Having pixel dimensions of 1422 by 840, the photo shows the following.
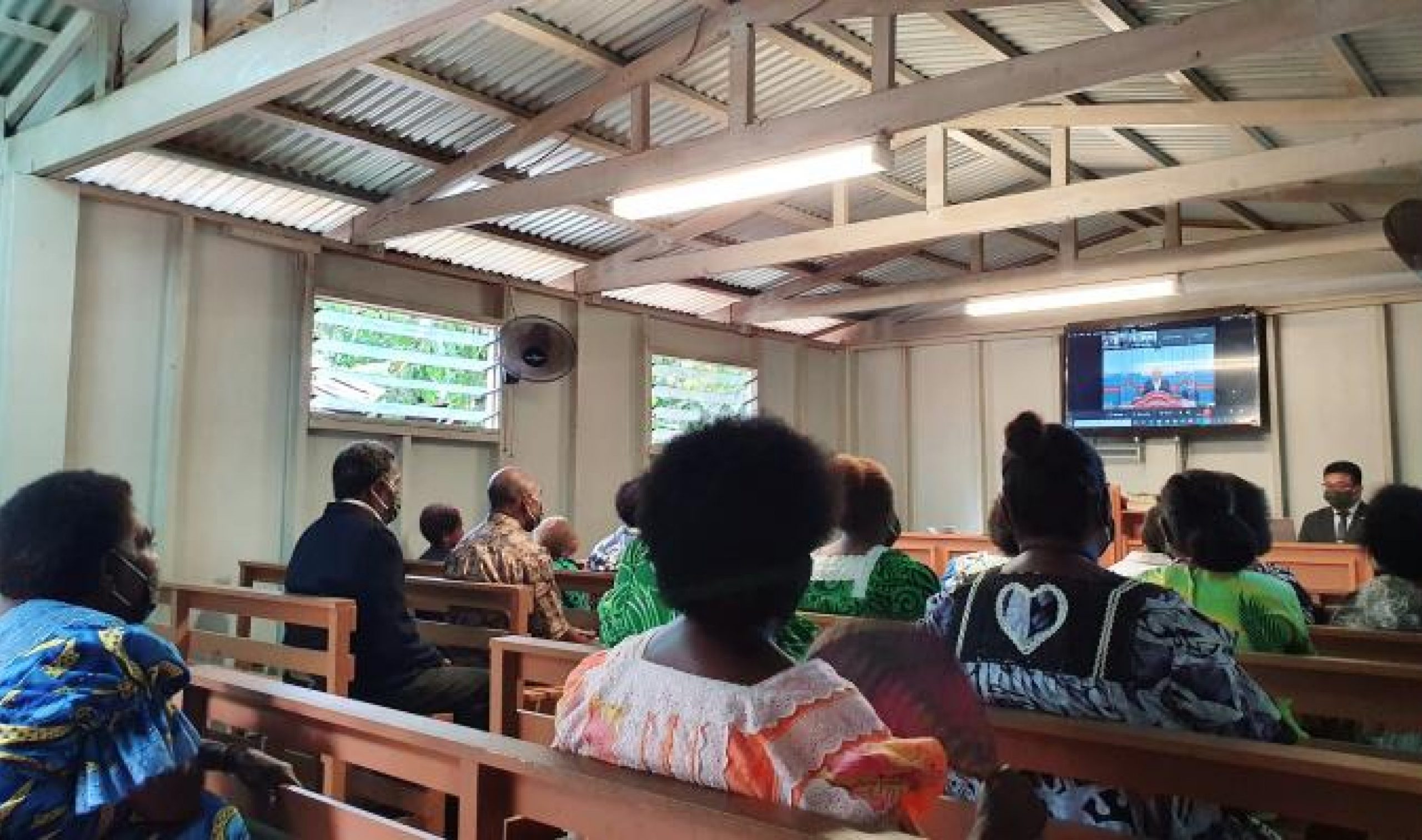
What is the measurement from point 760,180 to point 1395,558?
263cm

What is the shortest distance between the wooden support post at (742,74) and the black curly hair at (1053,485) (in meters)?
2.68

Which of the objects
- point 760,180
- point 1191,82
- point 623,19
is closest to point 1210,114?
point 1191,82

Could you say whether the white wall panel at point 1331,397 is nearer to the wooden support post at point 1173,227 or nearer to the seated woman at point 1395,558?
the wooden support post at point 1173,227

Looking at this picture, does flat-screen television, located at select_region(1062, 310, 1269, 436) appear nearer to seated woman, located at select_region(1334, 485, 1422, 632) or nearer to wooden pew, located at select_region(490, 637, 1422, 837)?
seated woman, located at select_region(1334, 485, 1422, 632)

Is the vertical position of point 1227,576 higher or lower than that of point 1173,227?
lower

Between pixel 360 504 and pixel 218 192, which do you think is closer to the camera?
pixel 360 504

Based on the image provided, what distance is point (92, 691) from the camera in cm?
140

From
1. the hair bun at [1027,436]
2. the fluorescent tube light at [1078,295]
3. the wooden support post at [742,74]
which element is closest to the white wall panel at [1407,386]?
the fluorescent tube light at [1078,295]

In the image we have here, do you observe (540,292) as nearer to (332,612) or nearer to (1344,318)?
(332,612)

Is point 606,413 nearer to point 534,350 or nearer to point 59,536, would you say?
point 534,350

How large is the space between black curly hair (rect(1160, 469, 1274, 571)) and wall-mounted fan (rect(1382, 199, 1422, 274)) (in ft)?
3.82

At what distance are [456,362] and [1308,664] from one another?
537cm

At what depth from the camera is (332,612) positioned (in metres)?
2.88

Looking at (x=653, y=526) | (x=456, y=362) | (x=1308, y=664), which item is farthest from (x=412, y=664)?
(x=456, y=362)
